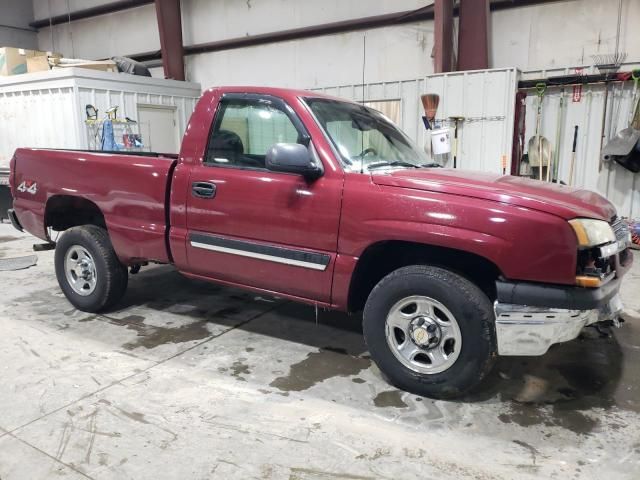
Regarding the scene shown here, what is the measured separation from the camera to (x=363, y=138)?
3.50m

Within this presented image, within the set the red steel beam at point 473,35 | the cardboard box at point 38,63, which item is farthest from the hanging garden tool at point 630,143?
the cardboard box at point 38,63

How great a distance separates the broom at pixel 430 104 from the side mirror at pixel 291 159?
5.47 meters

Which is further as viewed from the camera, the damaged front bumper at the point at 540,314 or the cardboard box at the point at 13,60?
the cardboard box at the point at 13,60

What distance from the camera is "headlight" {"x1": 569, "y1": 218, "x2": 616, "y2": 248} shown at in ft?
8.36

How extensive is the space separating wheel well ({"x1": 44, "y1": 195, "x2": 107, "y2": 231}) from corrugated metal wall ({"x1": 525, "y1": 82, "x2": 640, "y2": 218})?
21.1 feet

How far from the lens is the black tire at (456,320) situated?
2707 millimetres

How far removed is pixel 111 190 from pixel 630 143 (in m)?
6.63

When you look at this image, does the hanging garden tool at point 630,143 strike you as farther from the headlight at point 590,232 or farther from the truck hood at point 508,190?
the headlight at point 590,232

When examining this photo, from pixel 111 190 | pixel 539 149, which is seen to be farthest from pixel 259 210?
pixel 539 149

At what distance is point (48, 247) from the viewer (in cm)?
473

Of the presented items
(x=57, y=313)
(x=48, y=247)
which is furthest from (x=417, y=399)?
(x=48, y=247)

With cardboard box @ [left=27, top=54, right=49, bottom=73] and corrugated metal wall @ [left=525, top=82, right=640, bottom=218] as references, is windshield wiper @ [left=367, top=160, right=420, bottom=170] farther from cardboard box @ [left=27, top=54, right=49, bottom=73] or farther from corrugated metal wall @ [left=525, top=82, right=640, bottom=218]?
cardboard box @ [left=27, top=54, right=49, bottom=73]

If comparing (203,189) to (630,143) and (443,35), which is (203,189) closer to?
(443,35)

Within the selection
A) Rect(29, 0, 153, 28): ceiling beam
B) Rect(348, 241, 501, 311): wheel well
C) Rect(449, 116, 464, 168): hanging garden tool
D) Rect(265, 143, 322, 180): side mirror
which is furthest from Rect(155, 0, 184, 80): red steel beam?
Rect(348, 241, 501, 311): wheel well
